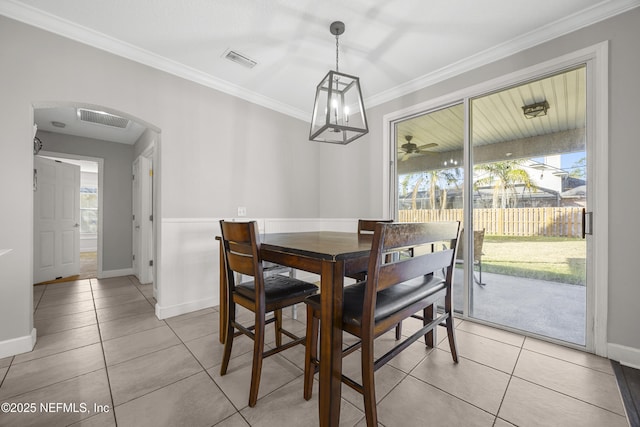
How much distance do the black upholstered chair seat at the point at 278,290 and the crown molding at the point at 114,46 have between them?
242cm

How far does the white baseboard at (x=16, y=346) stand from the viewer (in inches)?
71.9

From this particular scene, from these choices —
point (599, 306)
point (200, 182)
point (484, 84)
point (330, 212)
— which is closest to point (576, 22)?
point (484, 84)

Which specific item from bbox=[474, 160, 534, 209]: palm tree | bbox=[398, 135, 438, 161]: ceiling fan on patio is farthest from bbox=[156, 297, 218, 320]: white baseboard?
bbox=[474, 160, 534, 209]: palm tree

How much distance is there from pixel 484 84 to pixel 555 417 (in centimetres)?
259

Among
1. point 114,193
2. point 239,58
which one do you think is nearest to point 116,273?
point 114,193

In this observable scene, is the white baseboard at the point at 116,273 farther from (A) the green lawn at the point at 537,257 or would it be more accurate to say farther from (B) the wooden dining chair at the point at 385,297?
(A) the green lawn at the point at 537,257

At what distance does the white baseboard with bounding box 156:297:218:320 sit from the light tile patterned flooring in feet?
0.79

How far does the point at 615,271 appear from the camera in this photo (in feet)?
5.93

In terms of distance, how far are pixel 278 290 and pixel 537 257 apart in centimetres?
229

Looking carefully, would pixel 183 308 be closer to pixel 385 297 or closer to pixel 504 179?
pixel 385 297

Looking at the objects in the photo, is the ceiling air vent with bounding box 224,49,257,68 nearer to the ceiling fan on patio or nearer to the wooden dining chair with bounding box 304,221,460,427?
the ceiling fan on patio

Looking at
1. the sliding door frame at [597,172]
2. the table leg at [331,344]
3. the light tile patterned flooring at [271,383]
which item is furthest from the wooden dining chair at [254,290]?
the sliding door frame at [597,172]

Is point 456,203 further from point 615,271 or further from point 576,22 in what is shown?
point 576,22

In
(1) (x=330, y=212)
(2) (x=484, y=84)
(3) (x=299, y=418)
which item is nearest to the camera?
(3) (x=299, y=418)
